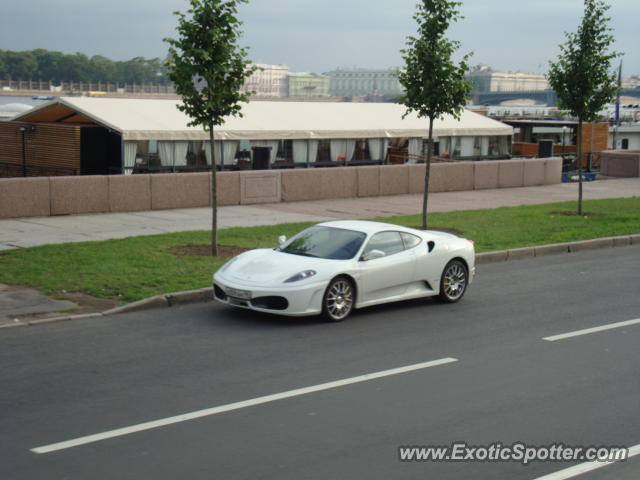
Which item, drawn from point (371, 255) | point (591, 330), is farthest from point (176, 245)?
point (591, 330)

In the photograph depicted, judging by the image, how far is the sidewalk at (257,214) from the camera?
1848cm

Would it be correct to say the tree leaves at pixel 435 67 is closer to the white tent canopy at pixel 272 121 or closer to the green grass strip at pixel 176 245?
the green grass strip at pixel 176 245

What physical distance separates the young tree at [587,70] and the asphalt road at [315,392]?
458 inches

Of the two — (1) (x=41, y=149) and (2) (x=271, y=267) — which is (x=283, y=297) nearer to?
(2) (x=271, y=267)

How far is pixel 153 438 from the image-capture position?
6.75 m

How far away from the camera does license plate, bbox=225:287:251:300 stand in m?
11.0

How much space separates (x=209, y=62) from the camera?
51.2ft

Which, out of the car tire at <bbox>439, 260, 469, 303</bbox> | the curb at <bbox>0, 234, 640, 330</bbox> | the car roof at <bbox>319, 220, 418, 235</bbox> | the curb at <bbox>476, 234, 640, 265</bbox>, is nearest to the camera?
the curb at <bbox>0, 234, 640, 330</bbox>

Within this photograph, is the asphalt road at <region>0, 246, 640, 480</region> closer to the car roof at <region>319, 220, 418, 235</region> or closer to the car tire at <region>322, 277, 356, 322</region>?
the car tire at <region>322, 277, 356, 322</region>

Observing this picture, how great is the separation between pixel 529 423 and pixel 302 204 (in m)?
18.9

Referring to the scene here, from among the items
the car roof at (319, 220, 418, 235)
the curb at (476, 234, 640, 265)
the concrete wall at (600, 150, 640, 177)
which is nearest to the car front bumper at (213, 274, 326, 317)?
the car roof at (319, 220, 418, 235)

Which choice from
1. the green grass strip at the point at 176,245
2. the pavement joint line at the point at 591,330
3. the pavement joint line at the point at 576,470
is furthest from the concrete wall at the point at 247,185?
the pavement joint line at the point at 576,470

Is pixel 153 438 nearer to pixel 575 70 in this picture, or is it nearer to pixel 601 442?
pixel 601 442

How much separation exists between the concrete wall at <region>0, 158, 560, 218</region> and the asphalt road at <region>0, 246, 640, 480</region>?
10565 millimetres
